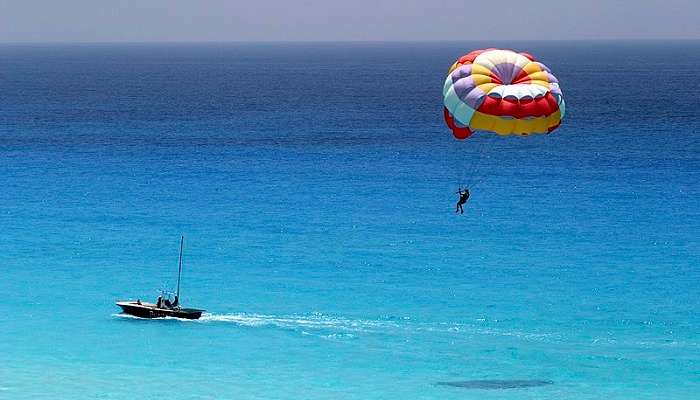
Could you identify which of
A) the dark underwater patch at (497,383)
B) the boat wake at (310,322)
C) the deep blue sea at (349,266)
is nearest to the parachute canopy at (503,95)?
the dark underwater patch at (497,383)

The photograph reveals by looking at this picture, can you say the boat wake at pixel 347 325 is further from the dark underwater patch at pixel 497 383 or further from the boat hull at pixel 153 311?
the dark underwater patch at pixel 497 383

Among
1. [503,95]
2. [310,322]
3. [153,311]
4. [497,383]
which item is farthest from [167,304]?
[503,95]

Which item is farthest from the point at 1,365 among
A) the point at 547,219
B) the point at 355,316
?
the point at 547,219

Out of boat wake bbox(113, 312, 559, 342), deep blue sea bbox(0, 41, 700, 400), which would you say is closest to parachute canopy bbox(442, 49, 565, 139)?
deep blue sea bbox(0, 41, 700, 400)

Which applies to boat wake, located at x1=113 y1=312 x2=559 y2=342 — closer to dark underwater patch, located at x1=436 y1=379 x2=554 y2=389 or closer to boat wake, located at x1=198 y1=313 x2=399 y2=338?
boat wake, located at x1=198 y1=313 x2=399 y2=338

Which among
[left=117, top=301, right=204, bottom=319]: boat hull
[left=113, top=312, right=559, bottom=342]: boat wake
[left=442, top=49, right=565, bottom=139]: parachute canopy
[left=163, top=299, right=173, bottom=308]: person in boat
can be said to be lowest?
[left=113, top=312, right=559, bottom=342]: boat wake

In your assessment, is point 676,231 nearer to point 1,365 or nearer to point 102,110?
point 1,365
